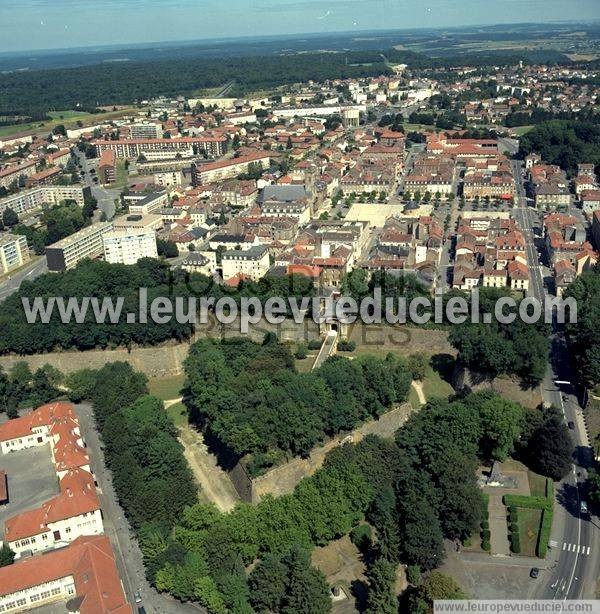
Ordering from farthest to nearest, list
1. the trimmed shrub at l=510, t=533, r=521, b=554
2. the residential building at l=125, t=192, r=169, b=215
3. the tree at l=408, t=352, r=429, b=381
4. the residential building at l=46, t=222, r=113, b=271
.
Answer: the residential building at l=125, t=192, r=169, b=215 → the residential building at l=46, t=222, r=113, b=271 → the tree at l=408, t=352, r=429, b=381 → the trimmed shrub at l=510, t=533, r=521, b=554

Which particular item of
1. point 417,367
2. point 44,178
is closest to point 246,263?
point 417,367

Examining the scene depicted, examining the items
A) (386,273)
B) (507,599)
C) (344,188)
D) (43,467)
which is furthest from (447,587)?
(344,188)

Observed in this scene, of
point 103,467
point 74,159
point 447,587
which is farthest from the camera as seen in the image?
point 74,159

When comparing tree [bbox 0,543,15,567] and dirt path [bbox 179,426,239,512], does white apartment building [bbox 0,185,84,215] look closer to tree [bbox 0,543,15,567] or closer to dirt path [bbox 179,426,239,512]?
dirt path [bbox 179,426,239,512]

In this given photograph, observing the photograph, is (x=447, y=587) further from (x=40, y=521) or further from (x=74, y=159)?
(x=74, y=159)

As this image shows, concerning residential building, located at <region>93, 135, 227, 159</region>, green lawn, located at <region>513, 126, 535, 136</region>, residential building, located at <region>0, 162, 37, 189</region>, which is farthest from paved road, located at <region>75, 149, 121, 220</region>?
green lawn, located at <region>513, 126, 535, 136</region>

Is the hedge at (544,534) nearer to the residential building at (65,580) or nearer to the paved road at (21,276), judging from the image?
the residential building at (65,580)
